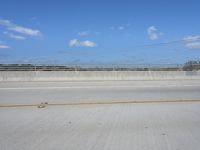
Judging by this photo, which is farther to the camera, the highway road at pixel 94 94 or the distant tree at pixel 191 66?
the distant tree at pixel 191 66

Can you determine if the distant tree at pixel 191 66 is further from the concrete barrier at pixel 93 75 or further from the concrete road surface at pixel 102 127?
the concrete road surface at pixel 102 127

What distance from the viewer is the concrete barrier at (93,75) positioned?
86.2 feet

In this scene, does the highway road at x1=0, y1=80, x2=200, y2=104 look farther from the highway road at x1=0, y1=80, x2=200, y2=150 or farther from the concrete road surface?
the concrete road surface

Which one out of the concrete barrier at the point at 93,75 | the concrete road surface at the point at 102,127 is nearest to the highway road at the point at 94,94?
the concrete road surface at the point at 102,127

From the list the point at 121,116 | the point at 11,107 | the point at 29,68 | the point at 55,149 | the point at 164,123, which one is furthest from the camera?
the point at 29,68

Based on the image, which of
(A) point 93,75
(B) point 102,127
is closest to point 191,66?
(A) point 93,75

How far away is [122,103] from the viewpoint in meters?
11.4

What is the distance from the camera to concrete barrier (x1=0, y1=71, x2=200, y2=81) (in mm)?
26281

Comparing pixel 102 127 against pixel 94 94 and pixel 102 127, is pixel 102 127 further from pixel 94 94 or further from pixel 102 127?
pixel 94 94

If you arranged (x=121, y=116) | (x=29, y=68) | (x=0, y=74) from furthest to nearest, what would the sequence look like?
1. (x=29, y=68)
2. (x=0, y=74)
3. (x=121, y=116)

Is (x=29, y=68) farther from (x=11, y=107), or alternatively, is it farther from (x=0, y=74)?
(x=11, y=107)

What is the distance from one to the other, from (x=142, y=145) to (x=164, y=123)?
2063 millimetres

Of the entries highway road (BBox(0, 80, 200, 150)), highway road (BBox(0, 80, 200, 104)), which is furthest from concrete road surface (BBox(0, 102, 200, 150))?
highway road (BBox(0, 80, 200, 104))

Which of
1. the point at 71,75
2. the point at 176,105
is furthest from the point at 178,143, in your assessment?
the point at 71,75
